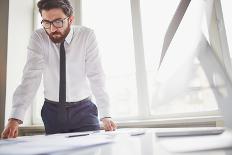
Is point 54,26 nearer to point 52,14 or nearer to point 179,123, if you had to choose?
point 52,14

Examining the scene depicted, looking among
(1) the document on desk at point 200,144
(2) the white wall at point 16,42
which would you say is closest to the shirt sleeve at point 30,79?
(1) the document on desk at point 200,144

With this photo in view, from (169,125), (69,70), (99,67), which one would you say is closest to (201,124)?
(169,125)

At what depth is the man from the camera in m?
1.33

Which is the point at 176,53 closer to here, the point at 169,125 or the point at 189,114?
the point at 169,125

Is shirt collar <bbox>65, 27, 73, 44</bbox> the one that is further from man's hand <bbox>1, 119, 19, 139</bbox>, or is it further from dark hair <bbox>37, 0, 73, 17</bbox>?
man's hand <bbox>1, 119, 19, 139</bbox>

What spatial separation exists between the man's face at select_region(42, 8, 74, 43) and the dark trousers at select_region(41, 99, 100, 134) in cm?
40

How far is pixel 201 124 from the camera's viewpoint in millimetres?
1991

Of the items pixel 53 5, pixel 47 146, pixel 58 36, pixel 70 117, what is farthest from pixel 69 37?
pixel 47 146

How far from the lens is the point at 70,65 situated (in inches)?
58.4

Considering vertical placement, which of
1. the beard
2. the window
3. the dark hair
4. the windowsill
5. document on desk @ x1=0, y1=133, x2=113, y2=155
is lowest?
the windowsill

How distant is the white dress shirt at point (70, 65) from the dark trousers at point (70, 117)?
0.25ft

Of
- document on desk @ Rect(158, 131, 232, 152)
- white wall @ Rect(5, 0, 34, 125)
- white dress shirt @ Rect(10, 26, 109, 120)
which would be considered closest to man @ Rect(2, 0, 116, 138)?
white dress shirt @ Rect(10, 26, 109, 120)

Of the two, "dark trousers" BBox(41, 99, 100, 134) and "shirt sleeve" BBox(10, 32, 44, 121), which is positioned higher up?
"shirt sleeve" BBox(10, 32, 44, 121)

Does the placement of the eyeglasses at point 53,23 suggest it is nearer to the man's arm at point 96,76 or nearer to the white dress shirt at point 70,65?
the white dress shirt at point 70,65
